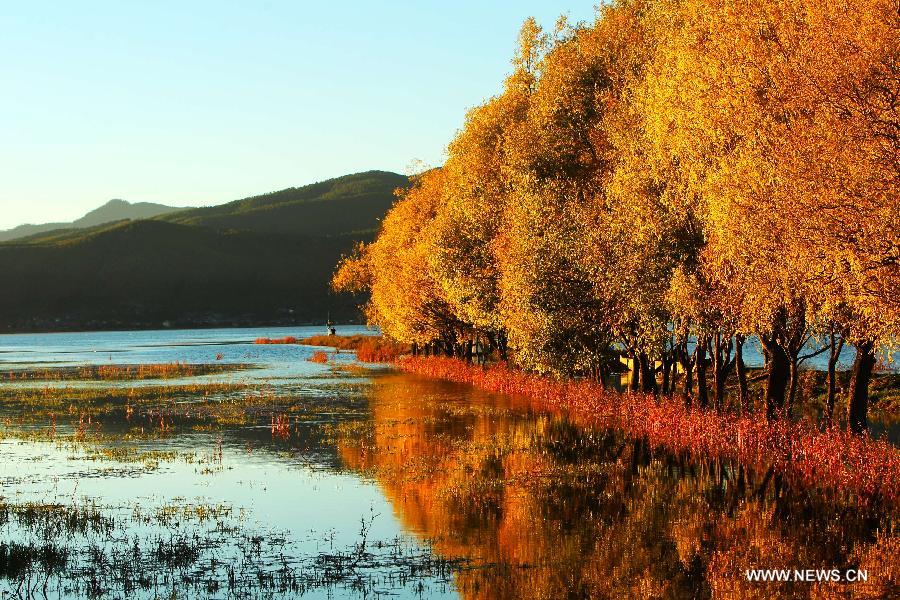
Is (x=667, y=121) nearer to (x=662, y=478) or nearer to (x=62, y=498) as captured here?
(x=662, y=478)

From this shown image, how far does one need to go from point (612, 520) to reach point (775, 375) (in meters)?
16.3

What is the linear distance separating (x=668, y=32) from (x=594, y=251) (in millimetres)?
10056

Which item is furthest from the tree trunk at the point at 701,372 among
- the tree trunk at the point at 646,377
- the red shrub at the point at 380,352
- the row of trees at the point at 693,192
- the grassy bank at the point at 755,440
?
the red shrub at the point at 380,352

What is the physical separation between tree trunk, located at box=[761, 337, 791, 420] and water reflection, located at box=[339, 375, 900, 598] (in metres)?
5.56

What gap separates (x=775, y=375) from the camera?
4003cm

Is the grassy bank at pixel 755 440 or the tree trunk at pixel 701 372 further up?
the tree trunk at pixel 701 372

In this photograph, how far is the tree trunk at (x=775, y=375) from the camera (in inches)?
1532

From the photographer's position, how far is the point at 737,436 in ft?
119

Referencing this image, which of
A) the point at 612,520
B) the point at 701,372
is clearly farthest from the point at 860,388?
the point at 612,520

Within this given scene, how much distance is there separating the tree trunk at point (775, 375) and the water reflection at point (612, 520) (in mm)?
5565

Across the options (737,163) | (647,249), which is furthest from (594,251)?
(737,163)

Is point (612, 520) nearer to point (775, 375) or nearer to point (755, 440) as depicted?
point (755, 440)

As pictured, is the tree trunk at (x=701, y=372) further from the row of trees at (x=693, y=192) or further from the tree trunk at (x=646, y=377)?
the tree trunk at (x=646, y=377)

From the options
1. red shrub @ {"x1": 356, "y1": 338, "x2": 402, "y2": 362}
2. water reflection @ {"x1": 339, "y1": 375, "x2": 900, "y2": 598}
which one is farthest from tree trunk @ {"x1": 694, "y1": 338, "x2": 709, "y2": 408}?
red shrub @ {"x1": 356, "y1": 338, "x2": 402, "y2": 362}
